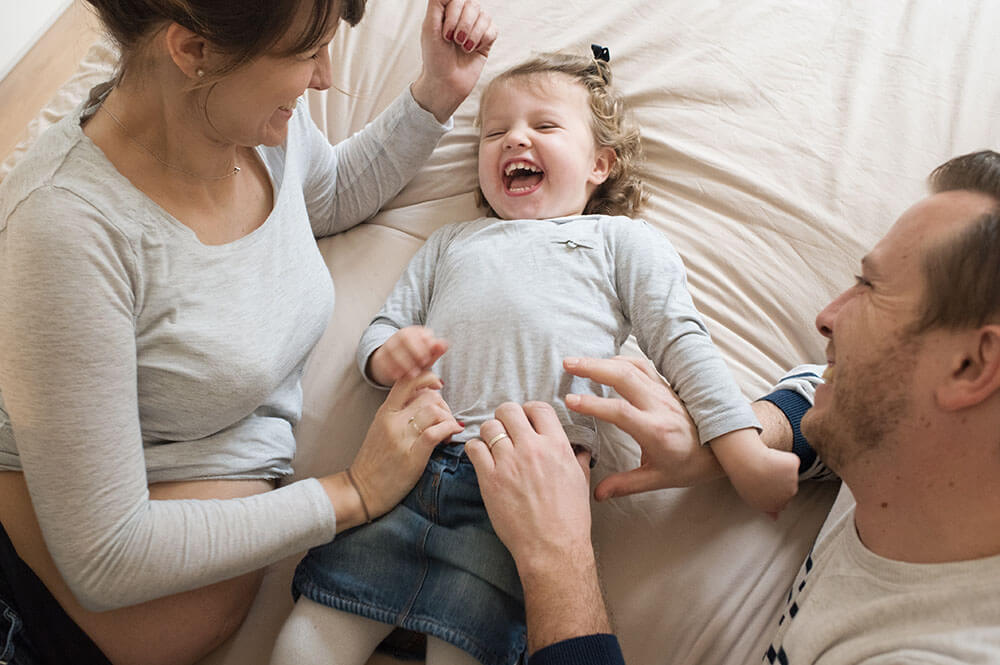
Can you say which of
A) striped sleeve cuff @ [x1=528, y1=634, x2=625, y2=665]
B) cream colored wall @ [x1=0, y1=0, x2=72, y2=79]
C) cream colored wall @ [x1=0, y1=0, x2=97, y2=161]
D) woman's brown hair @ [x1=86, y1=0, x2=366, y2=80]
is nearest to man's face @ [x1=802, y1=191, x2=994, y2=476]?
striped sleeve cuff @ [x1=528, y1=634, x2=625, y2=665]

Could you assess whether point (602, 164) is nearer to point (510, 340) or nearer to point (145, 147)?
point (510, 340)

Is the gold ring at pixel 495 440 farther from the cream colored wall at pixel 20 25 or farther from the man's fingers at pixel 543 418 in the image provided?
the cream colored wall at pixel 20 25

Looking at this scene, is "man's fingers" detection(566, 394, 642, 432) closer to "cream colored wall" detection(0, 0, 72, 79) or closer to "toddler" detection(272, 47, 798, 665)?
"toddler" detection(272, 47, 798, 665)

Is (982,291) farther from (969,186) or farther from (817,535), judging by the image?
(817,535)

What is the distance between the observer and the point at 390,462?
1.18 m

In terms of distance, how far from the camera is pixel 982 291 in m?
0.85

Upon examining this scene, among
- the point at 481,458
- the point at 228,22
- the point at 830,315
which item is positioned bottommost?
the point at 481,458

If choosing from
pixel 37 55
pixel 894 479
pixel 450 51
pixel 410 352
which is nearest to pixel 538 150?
pixel 450 51

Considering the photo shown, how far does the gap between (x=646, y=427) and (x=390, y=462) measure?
387 mm

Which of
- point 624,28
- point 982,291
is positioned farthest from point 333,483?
point 624,28

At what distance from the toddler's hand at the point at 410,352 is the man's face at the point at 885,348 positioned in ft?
1.83

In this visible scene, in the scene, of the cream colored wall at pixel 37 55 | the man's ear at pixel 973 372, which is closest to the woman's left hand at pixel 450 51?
the man's ear at pixel 973 372

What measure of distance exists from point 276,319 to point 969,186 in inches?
36.4

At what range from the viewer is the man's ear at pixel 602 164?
1561 millimetres
